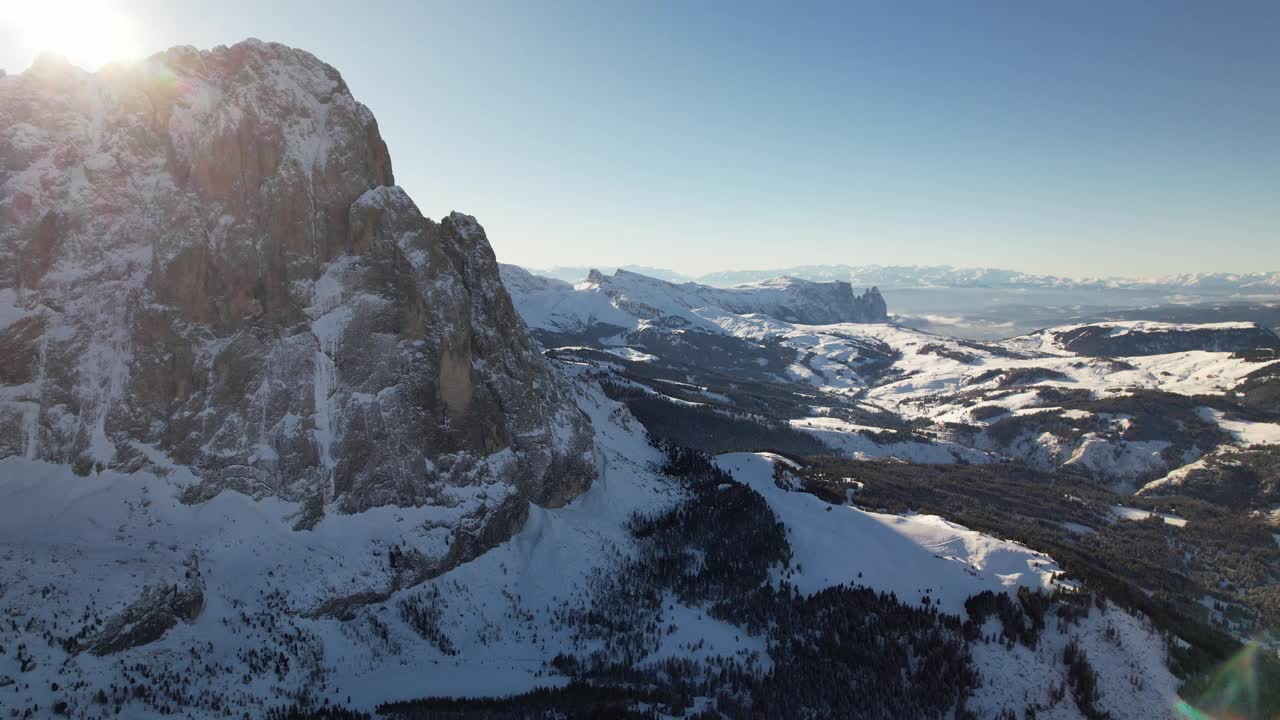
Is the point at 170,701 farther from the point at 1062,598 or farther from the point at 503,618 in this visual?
the point at 1062,598

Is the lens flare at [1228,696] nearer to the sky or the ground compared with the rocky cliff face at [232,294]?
nearer to the ground

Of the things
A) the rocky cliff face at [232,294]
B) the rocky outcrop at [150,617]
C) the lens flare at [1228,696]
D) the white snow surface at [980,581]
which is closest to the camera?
the rocky outcrop at [150,617]

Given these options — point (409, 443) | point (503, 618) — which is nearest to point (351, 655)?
point (503, 618)

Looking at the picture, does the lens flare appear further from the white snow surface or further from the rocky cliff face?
the rocky cliff face

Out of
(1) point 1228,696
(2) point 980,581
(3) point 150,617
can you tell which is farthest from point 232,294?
(1) point 1228,696

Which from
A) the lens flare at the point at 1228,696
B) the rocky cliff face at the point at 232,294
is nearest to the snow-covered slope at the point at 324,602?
the lens flare at the point at 1228,696

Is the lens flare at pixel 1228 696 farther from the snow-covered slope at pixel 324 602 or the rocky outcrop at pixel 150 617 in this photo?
the rocky outcrop at pixel 150 617

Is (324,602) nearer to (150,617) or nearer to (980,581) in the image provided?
(150,617)

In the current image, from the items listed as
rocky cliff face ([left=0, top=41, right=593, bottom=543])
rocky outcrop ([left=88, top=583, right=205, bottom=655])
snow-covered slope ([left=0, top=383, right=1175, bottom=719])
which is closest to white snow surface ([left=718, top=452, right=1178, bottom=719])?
snow-covered slope ([left=0, top=383, right=1175, bottom=719])
